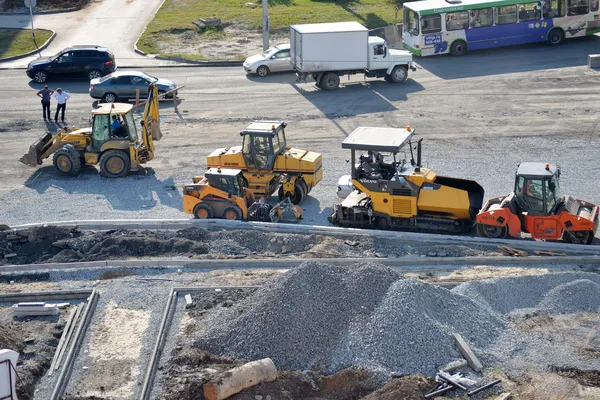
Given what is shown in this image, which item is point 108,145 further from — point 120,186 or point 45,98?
point 45,98

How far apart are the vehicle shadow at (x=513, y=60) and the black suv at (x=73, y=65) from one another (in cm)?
1244

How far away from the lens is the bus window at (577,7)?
37.6m

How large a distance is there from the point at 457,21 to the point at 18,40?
1884 centimetres

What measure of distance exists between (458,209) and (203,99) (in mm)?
14317

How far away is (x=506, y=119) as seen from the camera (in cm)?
2967

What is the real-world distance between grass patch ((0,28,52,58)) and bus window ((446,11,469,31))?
17.3 metres

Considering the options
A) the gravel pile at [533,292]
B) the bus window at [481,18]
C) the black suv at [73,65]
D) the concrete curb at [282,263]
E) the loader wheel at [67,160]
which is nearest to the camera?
the gravel pile at [533,292]

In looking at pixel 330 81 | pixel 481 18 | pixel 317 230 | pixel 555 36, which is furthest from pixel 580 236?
pixel 555 36

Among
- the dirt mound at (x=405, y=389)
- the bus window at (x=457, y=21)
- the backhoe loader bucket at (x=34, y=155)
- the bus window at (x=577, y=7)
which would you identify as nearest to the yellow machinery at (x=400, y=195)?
the dirt mound at (x=405, y=389)

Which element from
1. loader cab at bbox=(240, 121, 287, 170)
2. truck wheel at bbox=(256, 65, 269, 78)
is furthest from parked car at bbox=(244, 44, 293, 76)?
loader cab at bbox=(240, 121, 287, 170)

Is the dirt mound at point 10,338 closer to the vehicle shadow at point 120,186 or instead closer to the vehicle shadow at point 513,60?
the vehicle shadow at point 120,186

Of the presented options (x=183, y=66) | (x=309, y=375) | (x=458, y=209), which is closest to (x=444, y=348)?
(x=309, y=375)

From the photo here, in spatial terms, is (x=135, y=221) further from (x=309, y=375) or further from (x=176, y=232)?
(x=309, y=375)

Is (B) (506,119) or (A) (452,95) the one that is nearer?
(B) (506,119)
